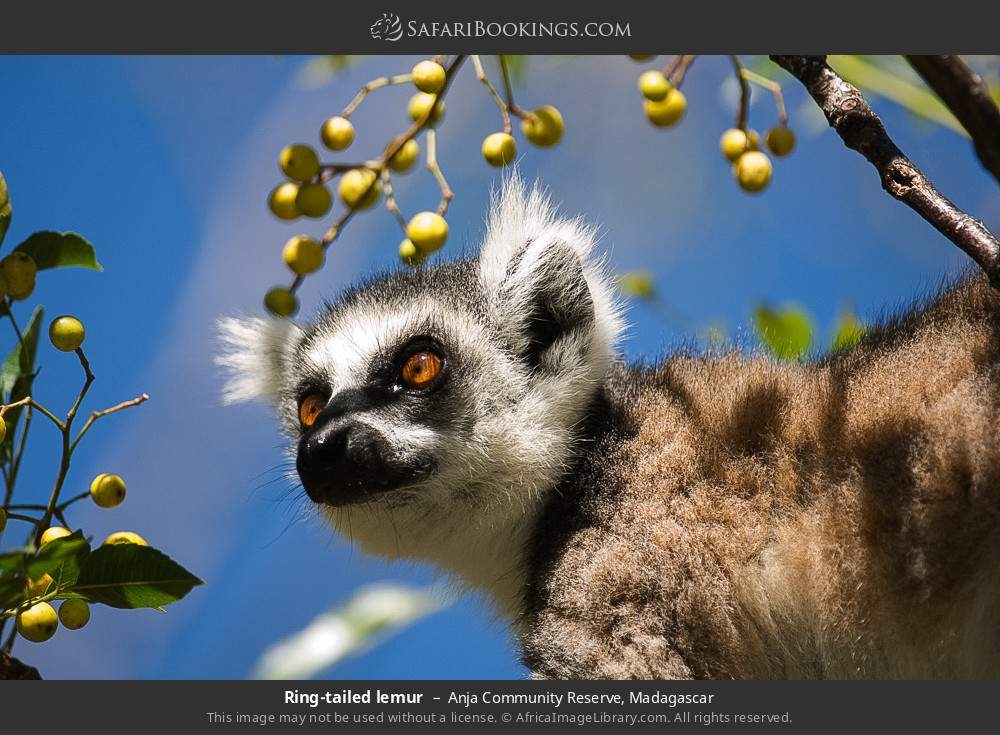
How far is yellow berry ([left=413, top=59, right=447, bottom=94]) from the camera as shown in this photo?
3.12 m

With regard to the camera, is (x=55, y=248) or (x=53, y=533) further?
(x=55, y=248)

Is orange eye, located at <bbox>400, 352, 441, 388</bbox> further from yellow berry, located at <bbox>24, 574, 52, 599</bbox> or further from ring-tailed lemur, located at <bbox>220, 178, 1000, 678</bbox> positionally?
yellow berry, located at <bbox>24, 574, 52, 599</bbox>

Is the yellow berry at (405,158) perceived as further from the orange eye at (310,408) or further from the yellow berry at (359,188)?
the orange eye at (310,408)

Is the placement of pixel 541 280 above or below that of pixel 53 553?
above

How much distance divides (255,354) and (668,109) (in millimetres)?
2672

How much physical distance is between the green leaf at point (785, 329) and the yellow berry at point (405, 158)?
73.1 inches

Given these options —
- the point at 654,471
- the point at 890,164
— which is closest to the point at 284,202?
the point at 654,471

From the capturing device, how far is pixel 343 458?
3.59 m

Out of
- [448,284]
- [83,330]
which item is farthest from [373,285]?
[83,330]

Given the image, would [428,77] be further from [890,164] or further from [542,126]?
[890,164]

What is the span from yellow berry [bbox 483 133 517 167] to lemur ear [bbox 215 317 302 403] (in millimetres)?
1840

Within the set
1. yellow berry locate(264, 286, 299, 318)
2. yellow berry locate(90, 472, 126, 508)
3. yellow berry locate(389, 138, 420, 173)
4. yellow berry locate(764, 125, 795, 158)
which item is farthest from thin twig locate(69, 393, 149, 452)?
yellow berry locate(764, 125, 795, 158)

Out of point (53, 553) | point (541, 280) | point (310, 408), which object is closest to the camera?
point (53, 553)
